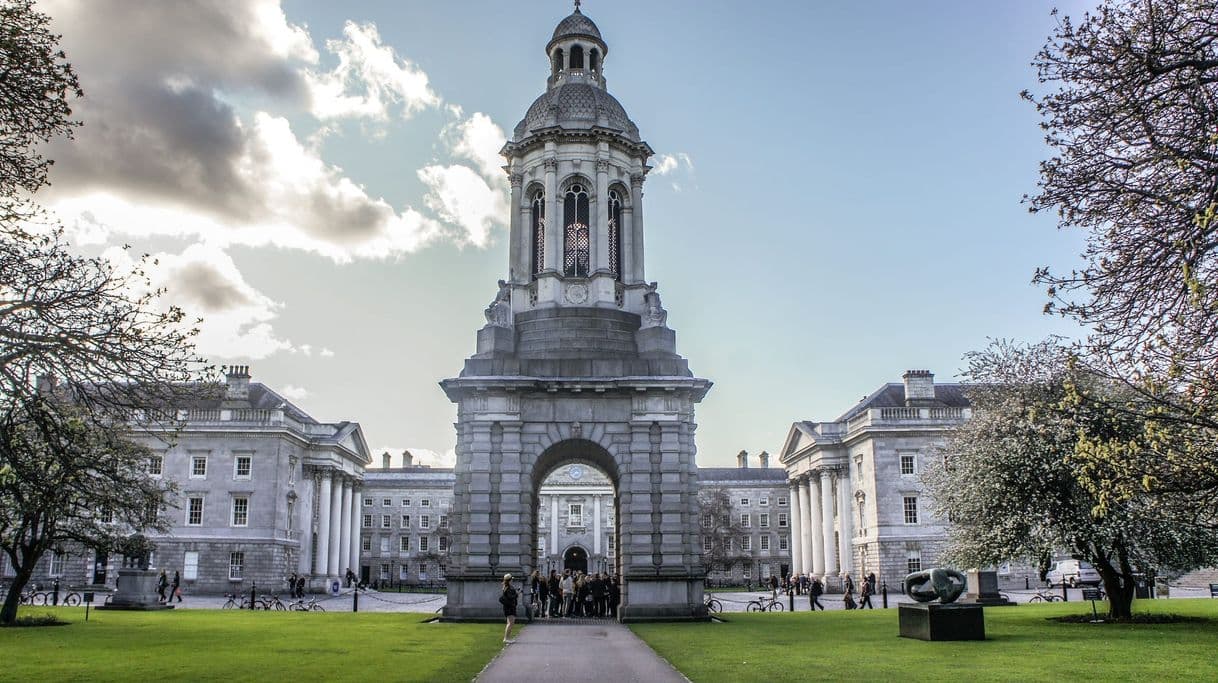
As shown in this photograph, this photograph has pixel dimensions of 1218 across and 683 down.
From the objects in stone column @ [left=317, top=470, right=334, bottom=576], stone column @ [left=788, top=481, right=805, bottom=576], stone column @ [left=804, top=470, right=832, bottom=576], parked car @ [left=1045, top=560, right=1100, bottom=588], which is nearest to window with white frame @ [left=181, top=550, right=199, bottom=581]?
stone column @ [left=317, top=470, right=334, bottom=576]

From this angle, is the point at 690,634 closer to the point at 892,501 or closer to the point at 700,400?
the point at 700,400

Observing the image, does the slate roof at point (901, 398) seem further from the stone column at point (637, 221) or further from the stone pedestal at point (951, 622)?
the stone pedestal at point (951, 622)

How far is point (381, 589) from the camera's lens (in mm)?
70750

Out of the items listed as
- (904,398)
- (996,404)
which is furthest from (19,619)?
(904,398)

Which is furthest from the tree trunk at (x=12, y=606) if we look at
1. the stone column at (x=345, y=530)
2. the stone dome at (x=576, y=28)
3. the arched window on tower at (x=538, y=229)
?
the stone column at (x=345, y=530)

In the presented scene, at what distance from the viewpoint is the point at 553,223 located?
33.4 m

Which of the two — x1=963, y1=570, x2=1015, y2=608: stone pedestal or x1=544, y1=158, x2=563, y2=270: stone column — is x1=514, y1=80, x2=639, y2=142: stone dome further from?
x1=963, y1=570, x2=1015, y2=608: stone pedestal

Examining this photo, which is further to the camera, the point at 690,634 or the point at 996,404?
the point at 996,404

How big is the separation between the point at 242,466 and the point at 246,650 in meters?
44.2

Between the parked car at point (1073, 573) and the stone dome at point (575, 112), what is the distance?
107 feet

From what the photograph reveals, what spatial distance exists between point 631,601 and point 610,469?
5.44 m

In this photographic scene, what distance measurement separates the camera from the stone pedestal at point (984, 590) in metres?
37.8

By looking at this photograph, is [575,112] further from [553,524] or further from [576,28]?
[553,524]

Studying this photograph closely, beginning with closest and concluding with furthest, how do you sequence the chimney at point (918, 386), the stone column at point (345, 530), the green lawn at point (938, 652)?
the green lawn at point (938, 652) < the chimney at point (918, 386) < the stone column at point (345, 530)
